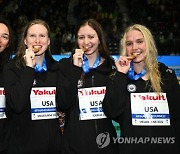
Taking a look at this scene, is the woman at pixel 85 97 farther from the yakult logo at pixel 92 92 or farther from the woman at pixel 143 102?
the woman at pixel 143 102

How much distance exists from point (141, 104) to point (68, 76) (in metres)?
0.82

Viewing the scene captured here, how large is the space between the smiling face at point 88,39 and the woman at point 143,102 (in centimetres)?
35

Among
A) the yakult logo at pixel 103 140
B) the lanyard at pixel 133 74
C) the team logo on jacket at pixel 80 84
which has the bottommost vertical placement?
the yakult logo at pixel 103 140

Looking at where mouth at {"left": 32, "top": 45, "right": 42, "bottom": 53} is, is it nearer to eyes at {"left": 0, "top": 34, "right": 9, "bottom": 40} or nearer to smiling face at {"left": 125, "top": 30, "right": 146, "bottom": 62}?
eyes at {"left": 0, "top": 34, "right": 9, "bottom": 40}

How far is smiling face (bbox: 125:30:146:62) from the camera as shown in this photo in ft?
11.8

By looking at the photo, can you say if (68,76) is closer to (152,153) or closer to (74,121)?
(74,121)

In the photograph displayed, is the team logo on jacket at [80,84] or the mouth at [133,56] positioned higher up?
the mouth at [133,56]

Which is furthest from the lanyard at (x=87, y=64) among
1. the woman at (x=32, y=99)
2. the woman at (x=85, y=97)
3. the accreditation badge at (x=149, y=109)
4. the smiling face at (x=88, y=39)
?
the accreditation badge at (x=149, y=109)

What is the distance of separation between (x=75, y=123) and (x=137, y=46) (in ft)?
3.50

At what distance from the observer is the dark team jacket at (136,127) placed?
341 cm

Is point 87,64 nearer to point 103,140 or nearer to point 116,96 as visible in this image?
point 116,96

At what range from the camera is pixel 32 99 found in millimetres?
3582

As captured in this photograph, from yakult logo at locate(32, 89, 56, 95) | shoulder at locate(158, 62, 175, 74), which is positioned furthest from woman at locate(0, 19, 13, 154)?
shoulder at locate(158, 62, 175, 74)

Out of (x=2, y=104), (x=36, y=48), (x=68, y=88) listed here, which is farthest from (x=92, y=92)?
(x=2, y=104)
